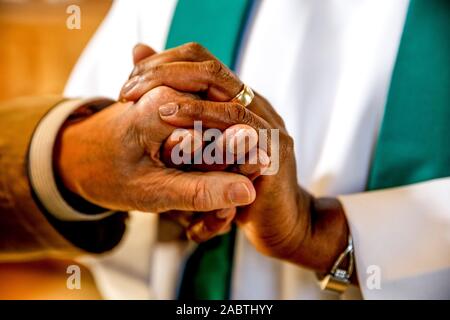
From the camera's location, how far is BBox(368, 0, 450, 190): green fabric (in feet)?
3.76

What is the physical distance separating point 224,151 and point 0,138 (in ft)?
1.86

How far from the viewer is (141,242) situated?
1333 mm

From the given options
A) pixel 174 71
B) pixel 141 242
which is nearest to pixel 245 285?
pixel 141 242

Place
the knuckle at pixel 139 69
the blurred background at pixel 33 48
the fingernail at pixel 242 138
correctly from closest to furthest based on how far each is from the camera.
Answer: the fingernail at pixel 242 138 → the knuckle at pixel 139 69 → the blurred background at pixel 33 48

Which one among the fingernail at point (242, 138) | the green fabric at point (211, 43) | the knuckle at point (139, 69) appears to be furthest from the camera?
the green fabric at point (211, 43)

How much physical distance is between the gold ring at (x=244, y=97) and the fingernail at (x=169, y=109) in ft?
0.36

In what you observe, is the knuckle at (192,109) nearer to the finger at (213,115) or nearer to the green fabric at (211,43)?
the finger at (213,115)

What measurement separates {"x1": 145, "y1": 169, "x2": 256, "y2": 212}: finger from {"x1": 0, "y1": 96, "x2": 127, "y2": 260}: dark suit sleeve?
30 cm

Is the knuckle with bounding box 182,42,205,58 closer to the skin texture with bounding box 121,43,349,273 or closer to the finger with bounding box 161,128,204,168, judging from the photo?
the skin texture with bounding box 121,43,349,273

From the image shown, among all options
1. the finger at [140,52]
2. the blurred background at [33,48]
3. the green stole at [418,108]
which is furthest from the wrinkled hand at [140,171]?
the blurred background at [33,48]

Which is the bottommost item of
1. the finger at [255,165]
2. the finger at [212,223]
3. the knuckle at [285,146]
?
the finger at [212,223]

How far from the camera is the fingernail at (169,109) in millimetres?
929
